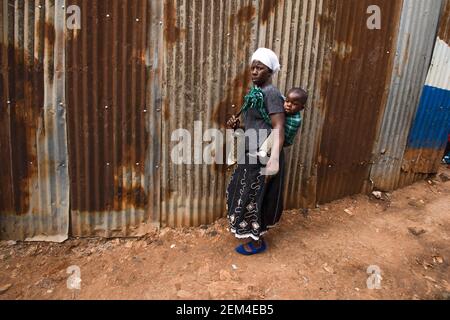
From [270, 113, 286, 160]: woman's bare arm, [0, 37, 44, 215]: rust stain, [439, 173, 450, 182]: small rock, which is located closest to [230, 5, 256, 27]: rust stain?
[270, 113, 286, 160]: woman's bare arm

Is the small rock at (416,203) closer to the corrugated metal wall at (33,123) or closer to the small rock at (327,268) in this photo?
the small rock at (327,268)

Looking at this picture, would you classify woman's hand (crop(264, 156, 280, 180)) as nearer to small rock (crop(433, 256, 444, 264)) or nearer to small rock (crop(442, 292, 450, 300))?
small rock (crop(442, 292, 450, 300))

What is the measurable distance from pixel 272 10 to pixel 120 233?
257 centimetres

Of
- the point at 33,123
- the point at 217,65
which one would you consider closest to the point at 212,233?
the point at 217,65

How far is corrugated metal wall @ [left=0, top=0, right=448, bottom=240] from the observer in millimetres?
3428

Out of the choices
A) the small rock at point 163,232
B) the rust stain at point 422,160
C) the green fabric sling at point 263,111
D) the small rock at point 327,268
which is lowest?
the small rock at point 327,268

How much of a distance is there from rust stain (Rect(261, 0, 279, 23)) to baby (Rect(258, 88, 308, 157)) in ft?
2.94

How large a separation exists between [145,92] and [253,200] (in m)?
1.37

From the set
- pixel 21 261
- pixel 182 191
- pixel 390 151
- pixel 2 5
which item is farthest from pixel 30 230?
pixel 390 151

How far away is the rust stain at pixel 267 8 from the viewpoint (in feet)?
12.1

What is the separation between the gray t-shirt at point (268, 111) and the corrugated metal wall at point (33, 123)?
64.6 inches

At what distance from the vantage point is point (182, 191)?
395cm

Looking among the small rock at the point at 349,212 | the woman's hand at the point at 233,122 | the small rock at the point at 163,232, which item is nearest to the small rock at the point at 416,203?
the small rock at the point at 349,212

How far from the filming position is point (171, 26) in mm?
3523
